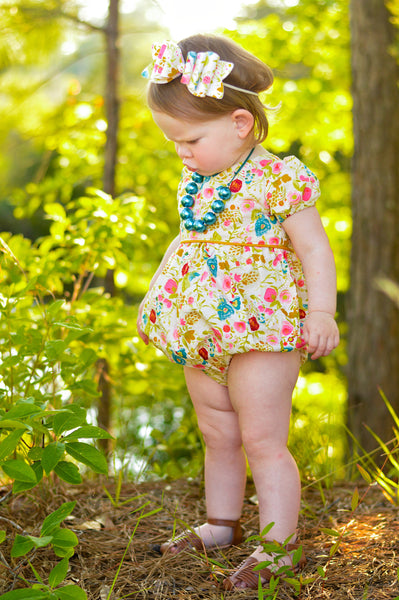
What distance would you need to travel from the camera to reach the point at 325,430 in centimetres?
266

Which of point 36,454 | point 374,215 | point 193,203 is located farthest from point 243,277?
point 374,215

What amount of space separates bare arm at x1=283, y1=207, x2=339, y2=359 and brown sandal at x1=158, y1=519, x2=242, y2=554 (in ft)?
2.17

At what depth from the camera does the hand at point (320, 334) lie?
1.61 meters

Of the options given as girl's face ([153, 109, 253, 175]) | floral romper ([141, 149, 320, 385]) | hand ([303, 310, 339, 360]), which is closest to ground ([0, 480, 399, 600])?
hand ([303, 310, 339, 360])

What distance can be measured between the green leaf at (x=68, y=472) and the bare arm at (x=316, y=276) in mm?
663

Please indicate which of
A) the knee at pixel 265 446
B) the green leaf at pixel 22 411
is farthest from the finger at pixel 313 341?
the green leaf at pixel 22 411

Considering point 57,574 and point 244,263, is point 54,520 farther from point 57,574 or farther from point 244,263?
point 244,263

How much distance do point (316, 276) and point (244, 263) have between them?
20 cm

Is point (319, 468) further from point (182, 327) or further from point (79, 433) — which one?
point (79, 433)

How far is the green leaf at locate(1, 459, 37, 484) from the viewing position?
1.22 metres

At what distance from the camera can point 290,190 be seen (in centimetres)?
171

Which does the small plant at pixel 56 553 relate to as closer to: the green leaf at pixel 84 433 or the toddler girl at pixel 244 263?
the green leaf at pixel 84 433

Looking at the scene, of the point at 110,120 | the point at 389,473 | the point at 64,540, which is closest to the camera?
the point at 64,540

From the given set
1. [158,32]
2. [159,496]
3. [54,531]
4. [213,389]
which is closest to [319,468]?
[159,496]
